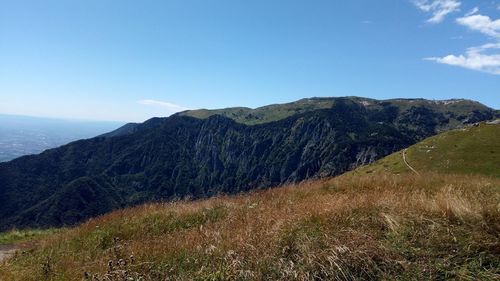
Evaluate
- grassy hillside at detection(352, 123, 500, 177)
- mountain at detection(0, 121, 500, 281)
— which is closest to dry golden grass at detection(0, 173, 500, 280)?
mountain at detection(0, 121, 500, 281)

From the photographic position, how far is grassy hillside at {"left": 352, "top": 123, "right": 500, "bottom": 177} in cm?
4764

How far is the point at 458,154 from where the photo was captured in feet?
179

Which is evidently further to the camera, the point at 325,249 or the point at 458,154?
the point at 458,154

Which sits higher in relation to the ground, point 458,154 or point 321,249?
point 321,249

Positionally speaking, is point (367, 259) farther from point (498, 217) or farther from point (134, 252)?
point (134, 252)

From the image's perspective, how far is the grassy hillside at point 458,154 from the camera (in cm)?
4764

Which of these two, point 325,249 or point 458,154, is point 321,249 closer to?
point 325,249

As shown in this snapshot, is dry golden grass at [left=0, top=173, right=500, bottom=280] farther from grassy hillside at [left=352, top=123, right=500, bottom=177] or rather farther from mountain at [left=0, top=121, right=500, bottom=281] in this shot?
grassy hillside at [left=352, top=123, right=500, bottom=177]

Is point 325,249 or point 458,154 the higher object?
point 325,249

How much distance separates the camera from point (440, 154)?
5803 centimetres

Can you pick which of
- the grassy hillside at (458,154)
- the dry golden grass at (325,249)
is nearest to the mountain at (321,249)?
the dry golden grass at (325,249)

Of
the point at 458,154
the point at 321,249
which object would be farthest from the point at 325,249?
the point at 458,154

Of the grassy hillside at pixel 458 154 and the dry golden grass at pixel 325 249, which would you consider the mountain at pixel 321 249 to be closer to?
the dry golden grass at pixel 325 249

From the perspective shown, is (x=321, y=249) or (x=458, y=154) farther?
(x=458, y=154)
